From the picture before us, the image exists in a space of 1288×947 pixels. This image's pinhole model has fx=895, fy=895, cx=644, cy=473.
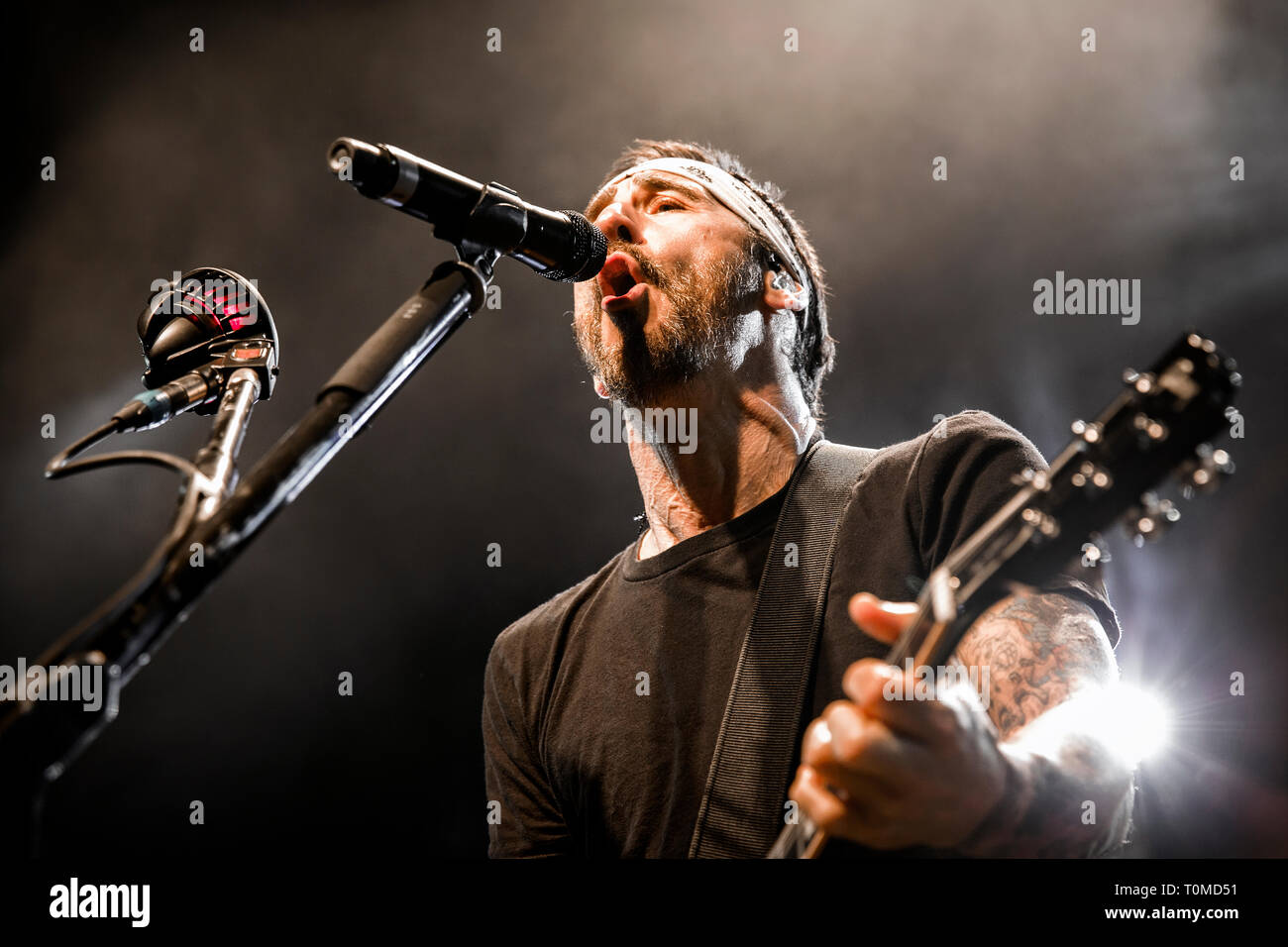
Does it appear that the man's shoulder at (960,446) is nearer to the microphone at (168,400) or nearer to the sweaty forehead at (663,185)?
the sweaty forehead at (663,185)

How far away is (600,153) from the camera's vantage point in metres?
3.68

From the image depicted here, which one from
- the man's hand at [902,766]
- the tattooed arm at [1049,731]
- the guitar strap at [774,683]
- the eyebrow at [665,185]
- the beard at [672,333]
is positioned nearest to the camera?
the man's hand at [902,766]

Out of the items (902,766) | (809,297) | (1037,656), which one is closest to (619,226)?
(809,297)

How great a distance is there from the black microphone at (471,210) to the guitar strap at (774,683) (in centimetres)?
77

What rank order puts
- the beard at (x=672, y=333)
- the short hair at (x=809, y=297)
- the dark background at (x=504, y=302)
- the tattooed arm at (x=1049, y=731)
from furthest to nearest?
the dark background at (x=504, y=302) < the short hair at (x=809, y=297) < the beard at (x=672, y=333) < the tattooed arm at (x=1049, y=731)

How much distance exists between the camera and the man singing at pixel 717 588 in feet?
4.65

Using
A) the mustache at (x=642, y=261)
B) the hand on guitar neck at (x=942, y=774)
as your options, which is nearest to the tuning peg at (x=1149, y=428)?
the hand on guitar neck at (x=942, y=774)

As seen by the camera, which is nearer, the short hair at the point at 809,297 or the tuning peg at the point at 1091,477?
the tuning peg at the point at 1091,477

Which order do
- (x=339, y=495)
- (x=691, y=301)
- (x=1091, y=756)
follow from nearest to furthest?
(x=1091, y=756) → (x=691, y=301) → (x=339, y=495)

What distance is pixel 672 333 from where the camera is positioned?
2254 mm

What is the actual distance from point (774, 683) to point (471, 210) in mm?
1074
